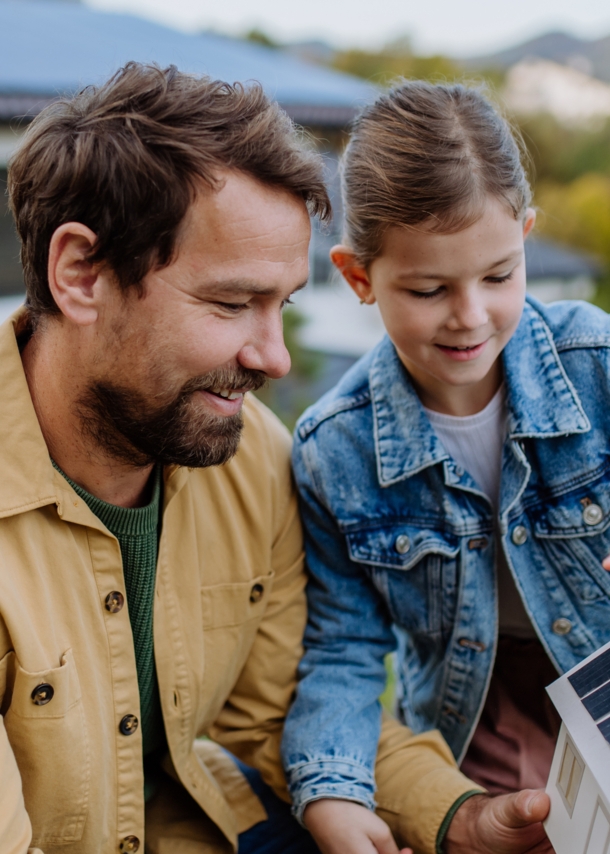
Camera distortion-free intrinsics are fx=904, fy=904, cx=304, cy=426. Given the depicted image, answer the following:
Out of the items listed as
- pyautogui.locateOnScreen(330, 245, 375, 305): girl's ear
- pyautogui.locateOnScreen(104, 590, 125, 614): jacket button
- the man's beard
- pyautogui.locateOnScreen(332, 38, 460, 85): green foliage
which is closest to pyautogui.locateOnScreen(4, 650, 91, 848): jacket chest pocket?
pyautogui.locateOnScreen(104, 590, 125, 614): jacket button

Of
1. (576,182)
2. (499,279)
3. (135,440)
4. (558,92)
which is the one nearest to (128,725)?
(135,440)

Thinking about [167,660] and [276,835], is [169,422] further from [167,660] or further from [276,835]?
[276,835]

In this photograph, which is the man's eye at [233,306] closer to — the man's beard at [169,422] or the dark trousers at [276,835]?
the man's beard at [169,422]

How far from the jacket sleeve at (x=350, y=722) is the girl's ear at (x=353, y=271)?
366 mm

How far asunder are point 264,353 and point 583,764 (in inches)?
34.7

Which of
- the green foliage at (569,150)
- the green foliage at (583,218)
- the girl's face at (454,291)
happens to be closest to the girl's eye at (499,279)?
the girl's face at (454,291)

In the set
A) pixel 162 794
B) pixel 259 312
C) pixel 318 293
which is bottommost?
pixel 162 794

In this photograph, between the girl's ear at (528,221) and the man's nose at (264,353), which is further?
the girl's ear at (528,221)

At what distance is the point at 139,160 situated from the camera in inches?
60.7

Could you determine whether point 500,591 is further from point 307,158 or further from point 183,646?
point 307,158

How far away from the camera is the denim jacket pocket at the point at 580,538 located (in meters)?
1.91

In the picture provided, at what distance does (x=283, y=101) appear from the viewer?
8.23 m

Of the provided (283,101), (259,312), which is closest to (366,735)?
(259,312)

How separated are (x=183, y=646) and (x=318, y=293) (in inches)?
357
